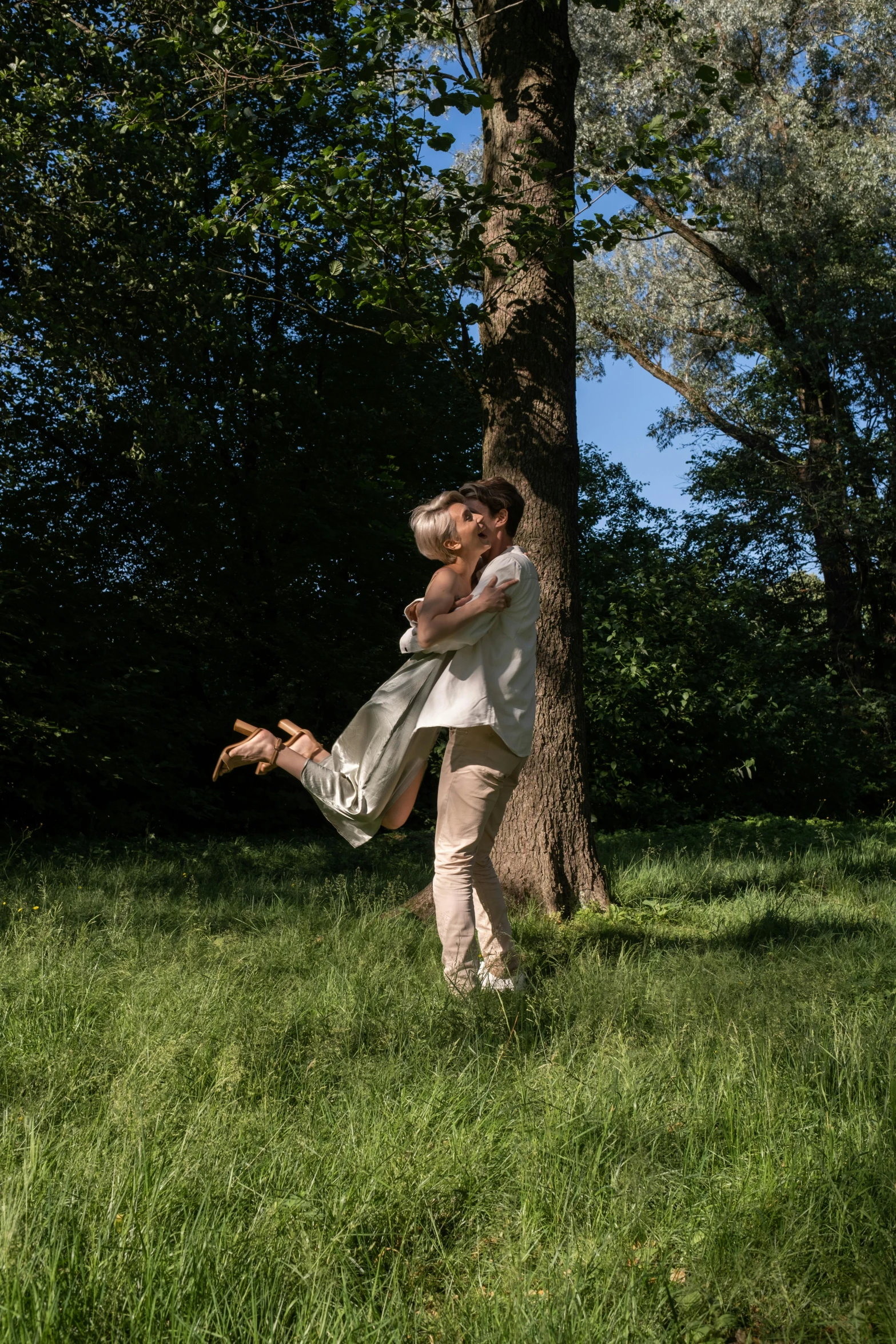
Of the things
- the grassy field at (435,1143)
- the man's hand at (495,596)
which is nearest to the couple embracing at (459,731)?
the man's hand at (495,596)

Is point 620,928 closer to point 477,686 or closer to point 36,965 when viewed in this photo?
point 477,686

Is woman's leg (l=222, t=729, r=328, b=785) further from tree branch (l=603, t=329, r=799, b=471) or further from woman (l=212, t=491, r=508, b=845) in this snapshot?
tree branch (l=603, t=329, r=799, b=471)

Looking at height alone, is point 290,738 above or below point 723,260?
below

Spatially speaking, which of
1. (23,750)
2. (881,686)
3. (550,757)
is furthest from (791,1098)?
(881,686)

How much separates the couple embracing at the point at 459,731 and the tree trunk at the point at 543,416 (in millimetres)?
2033

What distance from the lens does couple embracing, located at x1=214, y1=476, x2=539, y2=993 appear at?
13.1 ft

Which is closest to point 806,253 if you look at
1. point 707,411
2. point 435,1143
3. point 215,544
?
point 707,411

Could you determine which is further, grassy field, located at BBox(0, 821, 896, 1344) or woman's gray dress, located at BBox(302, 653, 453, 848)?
woman's gray dress, located at BBox(302, 653, 453, 848)

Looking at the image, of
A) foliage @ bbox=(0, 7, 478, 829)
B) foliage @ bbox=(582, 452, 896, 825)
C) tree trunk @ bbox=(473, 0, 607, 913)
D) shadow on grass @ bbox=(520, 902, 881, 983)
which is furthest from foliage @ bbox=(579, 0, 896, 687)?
shadow on grass @ bbox=(520, 902, 881, 983)

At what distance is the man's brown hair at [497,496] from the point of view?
428 centimetres

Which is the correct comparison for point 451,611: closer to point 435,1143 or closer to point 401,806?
point 401,806

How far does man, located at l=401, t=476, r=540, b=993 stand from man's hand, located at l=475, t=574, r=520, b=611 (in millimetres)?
11

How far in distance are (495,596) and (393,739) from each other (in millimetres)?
683

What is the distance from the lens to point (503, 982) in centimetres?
408
